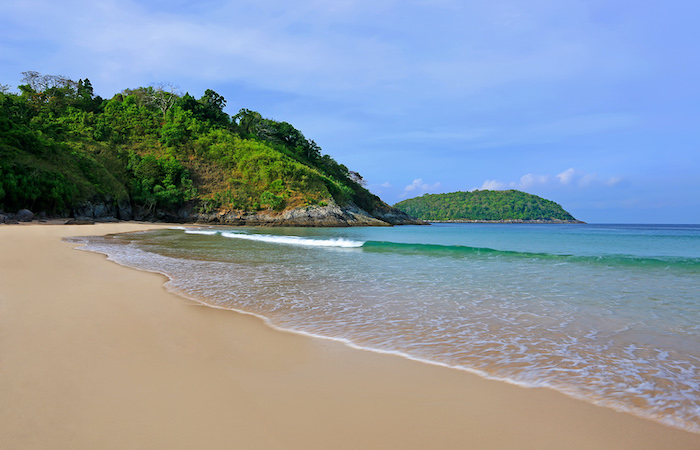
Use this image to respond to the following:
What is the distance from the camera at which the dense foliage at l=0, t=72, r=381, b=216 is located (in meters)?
42.8

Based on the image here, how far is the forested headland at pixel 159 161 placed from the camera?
4444 centimetres

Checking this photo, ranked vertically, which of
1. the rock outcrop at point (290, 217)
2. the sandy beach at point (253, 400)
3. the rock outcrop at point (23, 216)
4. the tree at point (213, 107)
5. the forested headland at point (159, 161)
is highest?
the tree at point (213, 107)

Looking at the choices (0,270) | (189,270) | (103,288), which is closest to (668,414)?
(103,288)

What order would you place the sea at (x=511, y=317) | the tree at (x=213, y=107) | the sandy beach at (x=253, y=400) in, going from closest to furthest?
the sandy beach at (x=253, y=400), the sea at (x=511, y=317), the tree at (x=213, y=107)

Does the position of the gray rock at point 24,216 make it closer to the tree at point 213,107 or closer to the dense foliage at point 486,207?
the tree at point 213,107

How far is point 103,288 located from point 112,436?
521 cm

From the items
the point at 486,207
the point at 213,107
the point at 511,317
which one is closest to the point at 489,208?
the point at 486,207

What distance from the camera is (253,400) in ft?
7.61

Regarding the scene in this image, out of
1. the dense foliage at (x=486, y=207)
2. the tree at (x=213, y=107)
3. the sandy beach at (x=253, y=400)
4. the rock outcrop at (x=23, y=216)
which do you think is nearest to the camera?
the sandy beach at (x=253, y=400)

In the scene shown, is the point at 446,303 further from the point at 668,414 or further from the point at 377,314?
the point at 668,414

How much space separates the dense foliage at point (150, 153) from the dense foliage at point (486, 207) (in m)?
82.8

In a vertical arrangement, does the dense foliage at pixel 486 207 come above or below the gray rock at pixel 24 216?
above

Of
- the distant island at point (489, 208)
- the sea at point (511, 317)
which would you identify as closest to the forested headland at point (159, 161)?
the sea at point (511, 317)

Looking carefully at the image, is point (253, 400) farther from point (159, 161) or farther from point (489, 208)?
point (489, 208)
